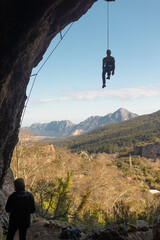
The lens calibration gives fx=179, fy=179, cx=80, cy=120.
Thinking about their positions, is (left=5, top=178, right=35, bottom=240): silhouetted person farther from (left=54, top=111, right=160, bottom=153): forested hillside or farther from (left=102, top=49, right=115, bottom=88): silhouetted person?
(left=54, top=111, right=160, bottom=153): forested hillside

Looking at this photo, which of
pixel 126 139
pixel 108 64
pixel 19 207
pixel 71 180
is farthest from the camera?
pixel 126 139

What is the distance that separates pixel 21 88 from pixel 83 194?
17.6 m

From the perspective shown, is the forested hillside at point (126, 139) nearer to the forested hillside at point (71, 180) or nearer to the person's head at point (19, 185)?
the forested hillside at point (71, 180)

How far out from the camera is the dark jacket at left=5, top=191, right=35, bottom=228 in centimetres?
341

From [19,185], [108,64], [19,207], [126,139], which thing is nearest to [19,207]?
[19,207]

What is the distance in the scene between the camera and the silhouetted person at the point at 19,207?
341 cm

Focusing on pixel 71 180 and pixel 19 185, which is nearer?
pixel 19 185

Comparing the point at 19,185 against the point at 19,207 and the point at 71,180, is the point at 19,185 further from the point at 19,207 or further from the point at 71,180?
the point at 71,180

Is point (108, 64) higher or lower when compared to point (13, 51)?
higher

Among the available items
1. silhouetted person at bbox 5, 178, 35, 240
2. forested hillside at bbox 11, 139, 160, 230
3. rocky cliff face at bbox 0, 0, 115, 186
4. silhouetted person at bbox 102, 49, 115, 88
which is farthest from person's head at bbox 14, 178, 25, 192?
forested hillside at bbox 11, 139, 160, 230

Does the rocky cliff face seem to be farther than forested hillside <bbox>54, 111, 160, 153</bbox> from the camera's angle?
No

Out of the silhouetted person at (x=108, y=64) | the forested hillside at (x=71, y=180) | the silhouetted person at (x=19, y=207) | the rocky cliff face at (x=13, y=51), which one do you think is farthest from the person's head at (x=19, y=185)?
the forested hillside at (x=71, y=180)

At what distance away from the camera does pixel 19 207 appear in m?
3.40

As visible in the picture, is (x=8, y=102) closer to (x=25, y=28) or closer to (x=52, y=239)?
(x=25, y=28)
